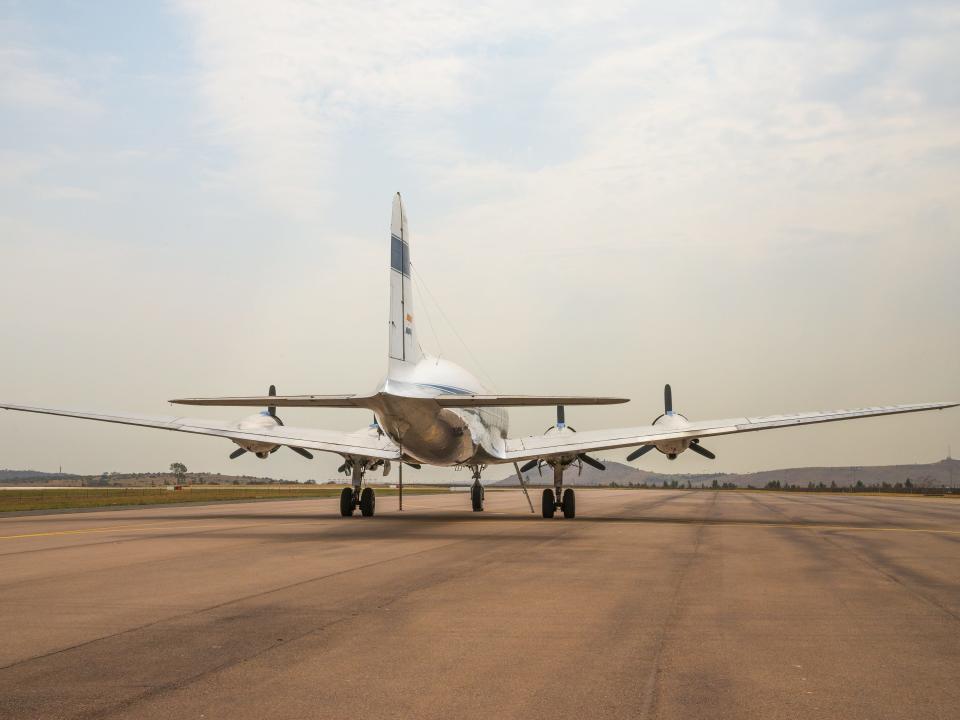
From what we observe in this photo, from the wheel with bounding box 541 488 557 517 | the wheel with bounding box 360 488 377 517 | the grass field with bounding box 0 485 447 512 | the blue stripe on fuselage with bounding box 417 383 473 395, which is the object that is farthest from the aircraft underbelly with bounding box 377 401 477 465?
the grass field with bounding box 0 485 447 512

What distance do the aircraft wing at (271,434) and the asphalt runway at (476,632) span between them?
10216 mm

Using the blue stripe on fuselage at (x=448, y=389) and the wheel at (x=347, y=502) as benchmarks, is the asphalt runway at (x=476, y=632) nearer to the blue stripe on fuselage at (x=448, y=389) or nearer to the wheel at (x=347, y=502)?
the blue stripe on fuselage at (x=448, y=389)

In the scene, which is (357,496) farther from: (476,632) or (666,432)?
(476,632)

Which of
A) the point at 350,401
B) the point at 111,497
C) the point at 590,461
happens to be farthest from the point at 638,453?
the point at 111,497

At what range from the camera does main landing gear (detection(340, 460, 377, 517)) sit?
30641mm

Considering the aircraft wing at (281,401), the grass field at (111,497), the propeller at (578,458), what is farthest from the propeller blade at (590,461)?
the grass field at (111,497)

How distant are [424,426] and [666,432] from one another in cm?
954

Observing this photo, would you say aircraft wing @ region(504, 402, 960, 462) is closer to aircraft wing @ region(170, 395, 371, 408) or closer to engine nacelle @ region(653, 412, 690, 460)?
engine nacelle @ region(653, 412, 690, 460)

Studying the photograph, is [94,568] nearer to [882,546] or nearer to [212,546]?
[212,546]

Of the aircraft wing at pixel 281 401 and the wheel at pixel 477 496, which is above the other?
the aircraft wing at pixel 281 401

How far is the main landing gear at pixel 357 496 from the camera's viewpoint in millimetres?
30641

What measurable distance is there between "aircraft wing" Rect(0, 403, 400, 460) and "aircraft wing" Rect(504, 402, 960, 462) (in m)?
5.10

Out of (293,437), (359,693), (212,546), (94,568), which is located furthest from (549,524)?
(359,693)

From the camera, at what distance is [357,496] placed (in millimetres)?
30859
